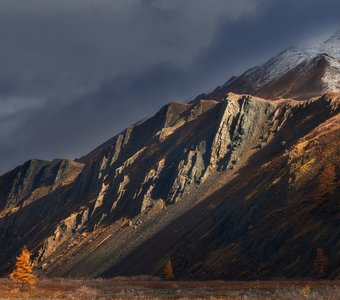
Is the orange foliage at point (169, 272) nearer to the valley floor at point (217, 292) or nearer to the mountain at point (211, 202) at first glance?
the mountain at point (211, 202)

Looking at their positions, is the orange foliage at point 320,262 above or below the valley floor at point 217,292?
below

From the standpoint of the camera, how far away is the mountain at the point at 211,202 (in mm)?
66875

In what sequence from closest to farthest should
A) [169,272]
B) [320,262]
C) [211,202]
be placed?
[320,262] → [169,272] → [211,202]

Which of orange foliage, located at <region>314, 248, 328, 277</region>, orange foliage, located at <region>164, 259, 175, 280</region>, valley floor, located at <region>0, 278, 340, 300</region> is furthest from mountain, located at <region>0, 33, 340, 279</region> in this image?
valley floor, located at <region>0, 278, 340, 300</region>

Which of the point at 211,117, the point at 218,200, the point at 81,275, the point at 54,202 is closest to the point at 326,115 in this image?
the point at 218,200

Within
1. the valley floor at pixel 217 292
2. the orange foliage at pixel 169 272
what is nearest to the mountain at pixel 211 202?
the orange foliage at pixel 169 272

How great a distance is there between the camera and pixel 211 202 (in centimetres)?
10725

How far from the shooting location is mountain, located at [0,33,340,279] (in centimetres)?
6688

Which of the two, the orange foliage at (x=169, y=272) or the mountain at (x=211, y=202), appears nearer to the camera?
the mountain at (x=211, y=202)

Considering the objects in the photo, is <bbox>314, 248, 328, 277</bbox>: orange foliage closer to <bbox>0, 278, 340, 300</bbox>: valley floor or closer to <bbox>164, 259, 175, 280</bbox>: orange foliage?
<bbox>0, 278, 340, 300</bbox>: valley floor

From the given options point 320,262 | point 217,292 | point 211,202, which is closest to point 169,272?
point 211,202

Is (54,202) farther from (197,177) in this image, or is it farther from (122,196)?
(197,177)

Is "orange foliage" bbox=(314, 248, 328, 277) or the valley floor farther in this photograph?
"orange foliage" bbox=(314, 248, 328, 277)

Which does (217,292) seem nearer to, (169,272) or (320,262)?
(320,262)
